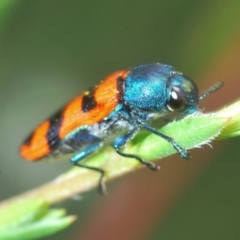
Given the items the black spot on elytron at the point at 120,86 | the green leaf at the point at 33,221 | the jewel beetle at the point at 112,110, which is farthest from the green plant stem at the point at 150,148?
the black spot on elytron at the point at 120,86

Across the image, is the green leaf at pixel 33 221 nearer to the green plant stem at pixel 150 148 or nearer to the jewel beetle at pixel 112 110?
the green plant stem at pixel 150 148

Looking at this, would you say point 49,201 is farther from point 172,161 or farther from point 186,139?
point 172,161

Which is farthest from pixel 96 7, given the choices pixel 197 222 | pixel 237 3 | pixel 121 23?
pixel 197 222

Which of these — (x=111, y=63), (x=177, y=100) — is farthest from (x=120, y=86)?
(x=111, y=63)

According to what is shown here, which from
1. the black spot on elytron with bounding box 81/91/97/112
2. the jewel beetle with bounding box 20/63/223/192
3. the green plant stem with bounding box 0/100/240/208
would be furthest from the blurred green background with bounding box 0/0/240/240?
the green plant stem with bounding box 0/100/240/208

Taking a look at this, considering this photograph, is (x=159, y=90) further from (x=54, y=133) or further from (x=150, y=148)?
(x=150, y=148)
